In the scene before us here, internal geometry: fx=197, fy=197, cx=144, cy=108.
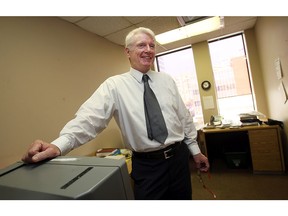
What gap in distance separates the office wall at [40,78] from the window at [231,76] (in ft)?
8.11

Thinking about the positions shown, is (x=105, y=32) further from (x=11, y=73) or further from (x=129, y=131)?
(x=129, y=131)

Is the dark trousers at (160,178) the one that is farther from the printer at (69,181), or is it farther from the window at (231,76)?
the window at (231,76)

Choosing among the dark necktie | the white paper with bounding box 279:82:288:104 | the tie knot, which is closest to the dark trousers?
the dark necktie

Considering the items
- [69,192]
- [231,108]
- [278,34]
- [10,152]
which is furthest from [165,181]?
[231,108]

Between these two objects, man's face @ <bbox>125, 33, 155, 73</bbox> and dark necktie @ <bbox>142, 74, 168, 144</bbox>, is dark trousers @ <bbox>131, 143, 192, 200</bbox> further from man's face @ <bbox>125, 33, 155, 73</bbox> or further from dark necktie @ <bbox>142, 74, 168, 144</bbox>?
man's face @ <bbox>125, 33, 155, 73</bbox>

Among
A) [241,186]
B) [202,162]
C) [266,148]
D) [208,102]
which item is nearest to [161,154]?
[202,162]

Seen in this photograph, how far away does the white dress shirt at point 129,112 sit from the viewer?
983 millimetres

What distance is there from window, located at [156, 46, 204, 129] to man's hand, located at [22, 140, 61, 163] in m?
3.63

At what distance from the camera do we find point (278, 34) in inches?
83.7

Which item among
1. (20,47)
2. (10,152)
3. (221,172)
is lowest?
(221,172)

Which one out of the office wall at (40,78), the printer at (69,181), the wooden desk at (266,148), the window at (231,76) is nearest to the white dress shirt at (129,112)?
the printer at (69,181)

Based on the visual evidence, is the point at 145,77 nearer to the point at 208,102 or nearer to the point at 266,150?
the point at 266,150
